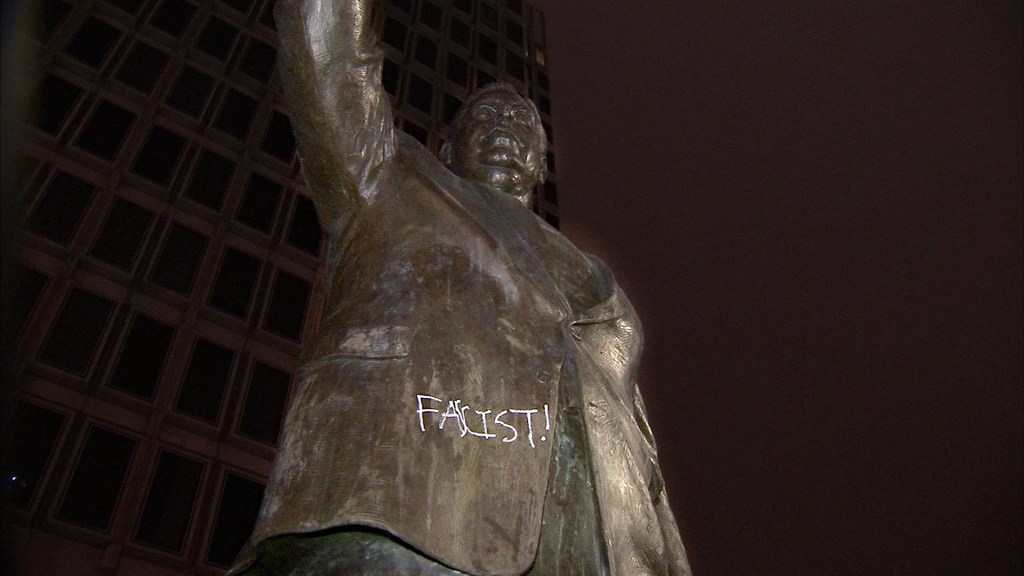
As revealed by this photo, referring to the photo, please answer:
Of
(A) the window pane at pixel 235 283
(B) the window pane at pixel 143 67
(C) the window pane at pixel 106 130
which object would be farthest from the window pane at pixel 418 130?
(C) the window pane at pixel 106 130

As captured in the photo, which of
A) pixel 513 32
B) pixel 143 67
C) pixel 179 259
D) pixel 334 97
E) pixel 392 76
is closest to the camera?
pixel 334 97

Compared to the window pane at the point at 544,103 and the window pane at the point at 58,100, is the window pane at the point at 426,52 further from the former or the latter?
the window pane at the point at 58,100

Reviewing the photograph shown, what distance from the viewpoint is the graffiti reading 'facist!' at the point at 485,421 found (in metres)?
2.43

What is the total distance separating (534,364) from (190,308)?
18249 mm

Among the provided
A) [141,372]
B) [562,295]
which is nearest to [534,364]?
[562,295]

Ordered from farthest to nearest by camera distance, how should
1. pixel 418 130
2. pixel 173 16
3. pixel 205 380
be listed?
pixel 418 130
pixel 173 16
pixel 205 380

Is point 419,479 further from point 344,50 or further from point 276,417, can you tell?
point 276,417

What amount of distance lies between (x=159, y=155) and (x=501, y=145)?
759 inches

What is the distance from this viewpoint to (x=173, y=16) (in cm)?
2348

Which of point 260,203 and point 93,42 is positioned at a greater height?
point 93,42

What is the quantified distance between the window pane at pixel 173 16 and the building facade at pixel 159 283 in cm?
4

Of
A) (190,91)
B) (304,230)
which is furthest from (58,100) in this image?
(304,230)

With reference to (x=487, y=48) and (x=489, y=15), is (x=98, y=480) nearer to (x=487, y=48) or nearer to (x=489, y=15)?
(x=487, y=48)

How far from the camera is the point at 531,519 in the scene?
2.37m
